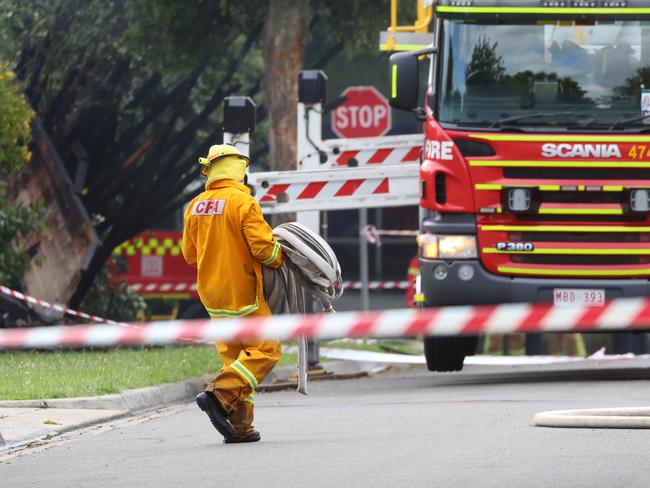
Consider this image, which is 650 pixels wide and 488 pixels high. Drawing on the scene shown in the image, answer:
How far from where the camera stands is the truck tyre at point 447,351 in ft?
49.7

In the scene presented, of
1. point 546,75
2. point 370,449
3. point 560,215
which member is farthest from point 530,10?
point 370,449

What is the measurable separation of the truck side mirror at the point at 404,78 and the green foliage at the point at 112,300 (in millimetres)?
8166

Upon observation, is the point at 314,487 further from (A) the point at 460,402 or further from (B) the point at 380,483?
(A) the point at 460,402

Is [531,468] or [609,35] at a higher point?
[609,35]

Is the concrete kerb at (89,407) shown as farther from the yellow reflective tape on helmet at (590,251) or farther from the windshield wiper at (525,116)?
the windshield wiper at (525,116)

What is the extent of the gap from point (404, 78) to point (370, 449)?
534cm

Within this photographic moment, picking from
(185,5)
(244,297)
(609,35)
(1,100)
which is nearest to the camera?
(244,297)

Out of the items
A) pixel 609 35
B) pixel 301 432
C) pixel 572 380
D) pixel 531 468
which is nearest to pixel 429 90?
pixel 609 35

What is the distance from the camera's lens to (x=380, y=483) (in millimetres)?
7805

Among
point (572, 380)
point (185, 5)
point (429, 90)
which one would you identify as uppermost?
point (185, 5)

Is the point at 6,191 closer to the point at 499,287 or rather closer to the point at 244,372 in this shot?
the point at 499,287

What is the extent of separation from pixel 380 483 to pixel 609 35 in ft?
22.3

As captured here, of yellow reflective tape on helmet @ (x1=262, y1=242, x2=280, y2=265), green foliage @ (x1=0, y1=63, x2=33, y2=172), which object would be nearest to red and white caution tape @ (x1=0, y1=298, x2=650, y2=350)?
yellow reflective tape on helmet @ (x1=262, y1=242, x2=280, y2=265)

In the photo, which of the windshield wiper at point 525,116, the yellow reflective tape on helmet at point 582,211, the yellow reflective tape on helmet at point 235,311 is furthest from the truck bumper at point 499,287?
the yellow reflective tape on helmet at point 235,311
